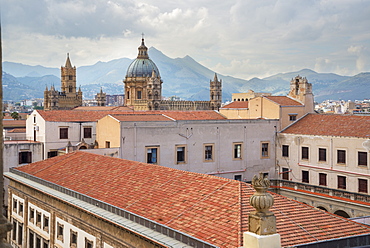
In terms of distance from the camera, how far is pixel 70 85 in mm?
154875

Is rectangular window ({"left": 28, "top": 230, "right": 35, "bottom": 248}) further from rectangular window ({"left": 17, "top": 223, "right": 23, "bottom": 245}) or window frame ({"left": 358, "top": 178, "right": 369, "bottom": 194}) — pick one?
window frame ({"left": 358, "top": 178, "right": 369, "bottom": 194})

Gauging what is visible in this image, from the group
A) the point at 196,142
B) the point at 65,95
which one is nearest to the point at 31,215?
the point at 196,142

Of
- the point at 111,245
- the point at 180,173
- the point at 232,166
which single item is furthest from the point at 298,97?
the point at 111,245

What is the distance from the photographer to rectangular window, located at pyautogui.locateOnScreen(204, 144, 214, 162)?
4411 centimetres

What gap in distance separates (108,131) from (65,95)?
114011 millimetres

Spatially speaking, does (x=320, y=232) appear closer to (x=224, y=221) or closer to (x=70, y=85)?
(x=224, y=221)

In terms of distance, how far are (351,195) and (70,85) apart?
130 m

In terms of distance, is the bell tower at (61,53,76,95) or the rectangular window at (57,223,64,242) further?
the bell tower at (61,53,76,95)

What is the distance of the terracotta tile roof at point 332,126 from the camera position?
41.5 metres

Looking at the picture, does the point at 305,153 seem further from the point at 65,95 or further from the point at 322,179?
the point at 65,95

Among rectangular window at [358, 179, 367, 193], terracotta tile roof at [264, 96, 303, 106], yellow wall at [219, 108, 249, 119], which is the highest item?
terracotta tile roof at [264, 96, 303, 106]

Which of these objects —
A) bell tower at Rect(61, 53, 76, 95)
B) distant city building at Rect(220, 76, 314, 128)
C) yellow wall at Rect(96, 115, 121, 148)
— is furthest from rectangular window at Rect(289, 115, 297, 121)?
bell tower at Rect(61, 53, 76, 95)

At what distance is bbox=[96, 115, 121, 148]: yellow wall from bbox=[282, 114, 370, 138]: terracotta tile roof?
716 inches

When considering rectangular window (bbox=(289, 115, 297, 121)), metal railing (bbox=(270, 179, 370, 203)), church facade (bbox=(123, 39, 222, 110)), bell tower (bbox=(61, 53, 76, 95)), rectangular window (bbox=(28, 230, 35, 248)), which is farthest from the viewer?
bell tower (bbox=(61, 53, 76, 95))
